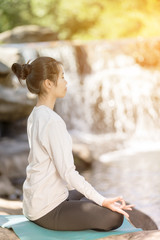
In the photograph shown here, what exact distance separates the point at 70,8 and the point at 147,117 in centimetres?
1136

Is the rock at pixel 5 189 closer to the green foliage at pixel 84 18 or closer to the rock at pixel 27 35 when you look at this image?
the rock at pixel 27 35

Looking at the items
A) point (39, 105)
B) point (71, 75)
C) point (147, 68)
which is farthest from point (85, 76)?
point (39, 105)

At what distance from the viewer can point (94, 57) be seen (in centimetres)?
1176

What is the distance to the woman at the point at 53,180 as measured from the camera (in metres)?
2.27

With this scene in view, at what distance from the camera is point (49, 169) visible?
2.33 metres

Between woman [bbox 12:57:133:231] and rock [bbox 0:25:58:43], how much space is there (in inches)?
513

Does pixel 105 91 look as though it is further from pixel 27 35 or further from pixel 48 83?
pixel 48 83

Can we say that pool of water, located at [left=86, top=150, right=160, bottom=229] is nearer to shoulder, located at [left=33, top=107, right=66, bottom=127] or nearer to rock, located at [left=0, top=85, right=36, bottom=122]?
rock, located at [left=0, top=85, right=36, bottom=122]

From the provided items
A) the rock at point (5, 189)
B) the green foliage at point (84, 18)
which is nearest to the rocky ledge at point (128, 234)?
the rock at point (5, 189)

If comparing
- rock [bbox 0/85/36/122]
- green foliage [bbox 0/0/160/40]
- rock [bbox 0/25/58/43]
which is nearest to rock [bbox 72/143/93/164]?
rock [bbox 0/85/36/122]

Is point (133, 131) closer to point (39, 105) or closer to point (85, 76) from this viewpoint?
point (85, 76)

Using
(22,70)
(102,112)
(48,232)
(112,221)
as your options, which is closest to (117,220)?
(112,221)

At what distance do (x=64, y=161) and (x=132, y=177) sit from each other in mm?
4470

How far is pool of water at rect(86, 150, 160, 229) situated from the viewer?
546 cm
